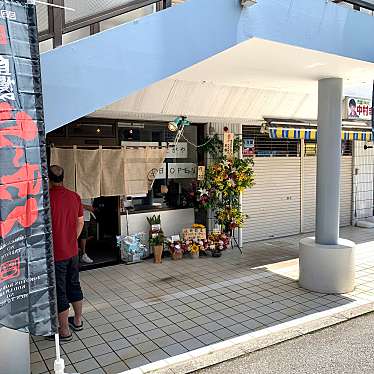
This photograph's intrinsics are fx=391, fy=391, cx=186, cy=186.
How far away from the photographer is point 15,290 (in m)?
3.20

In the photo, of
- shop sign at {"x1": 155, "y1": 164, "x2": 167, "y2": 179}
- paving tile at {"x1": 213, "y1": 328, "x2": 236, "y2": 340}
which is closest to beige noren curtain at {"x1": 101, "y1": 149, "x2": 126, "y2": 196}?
shop sign at {"x1": 155, "y1": 164, "x2": 167, "y2": 179}

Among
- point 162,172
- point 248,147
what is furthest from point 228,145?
point 162,172

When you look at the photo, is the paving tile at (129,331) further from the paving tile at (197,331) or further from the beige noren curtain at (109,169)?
the beige noren curtain at (109,169)

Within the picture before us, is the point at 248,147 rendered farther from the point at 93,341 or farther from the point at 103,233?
the point at 93,341

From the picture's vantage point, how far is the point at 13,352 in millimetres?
3840

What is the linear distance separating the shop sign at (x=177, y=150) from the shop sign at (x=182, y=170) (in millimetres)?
213

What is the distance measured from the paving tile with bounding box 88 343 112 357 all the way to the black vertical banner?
4.90 ft

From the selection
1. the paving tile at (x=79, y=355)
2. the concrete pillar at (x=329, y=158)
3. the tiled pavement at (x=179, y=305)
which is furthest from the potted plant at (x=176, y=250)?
the paving tile at (x=79, y=355)

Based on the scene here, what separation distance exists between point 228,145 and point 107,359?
599cm

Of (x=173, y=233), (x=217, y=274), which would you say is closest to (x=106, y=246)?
(x=173, y=233)

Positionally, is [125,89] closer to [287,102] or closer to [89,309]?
[89,309]

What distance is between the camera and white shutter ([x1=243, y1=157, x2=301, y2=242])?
1032cm

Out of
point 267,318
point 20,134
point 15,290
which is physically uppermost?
point 20,134

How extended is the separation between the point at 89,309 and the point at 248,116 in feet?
17.6
